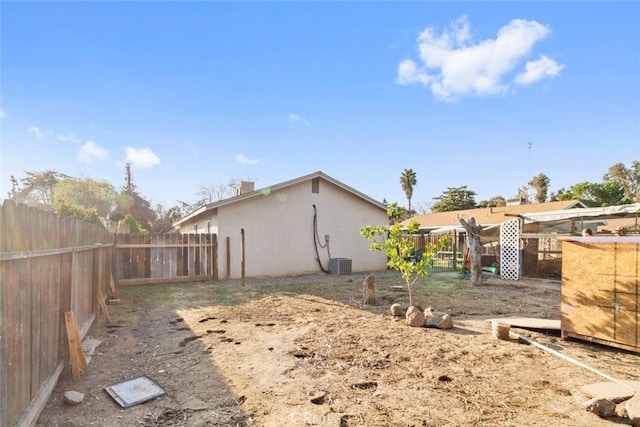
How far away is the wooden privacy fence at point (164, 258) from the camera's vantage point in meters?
11.1

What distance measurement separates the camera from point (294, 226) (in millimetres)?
13828

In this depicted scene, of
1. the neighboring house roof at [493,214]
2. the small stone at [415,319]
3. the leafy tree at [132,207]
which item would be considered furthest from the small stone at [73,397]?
the leafy tree at [132,207]

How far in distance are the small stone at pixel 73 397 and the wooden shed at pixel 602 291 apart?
6139mm

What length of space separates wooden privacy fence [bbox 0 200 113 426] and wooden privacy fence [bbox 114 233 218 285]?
727 cm

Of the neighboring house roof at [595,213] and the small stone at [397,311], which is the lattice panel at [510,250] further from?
the small stone at [397,311]

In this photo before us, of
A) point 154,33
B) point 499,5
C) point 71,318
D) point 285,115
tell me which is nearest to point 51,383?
point 71,318

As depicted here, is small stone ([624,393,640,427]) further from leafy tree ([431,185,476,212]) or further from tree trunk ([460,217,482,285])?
leafy tree ([431,185,476,212])

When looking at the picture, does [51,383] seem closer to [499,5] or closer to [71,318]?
[71,318]

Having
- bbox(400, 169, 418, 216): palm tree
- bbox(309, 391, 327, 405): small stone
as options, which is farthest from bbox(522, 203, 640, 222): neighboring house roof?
bbox(400, 169, 418, 216): palm tree

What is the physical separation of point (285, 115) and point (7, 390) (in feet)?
50.4

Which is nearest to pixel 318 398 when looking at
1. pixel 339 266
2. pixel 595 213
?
pixel 339 266

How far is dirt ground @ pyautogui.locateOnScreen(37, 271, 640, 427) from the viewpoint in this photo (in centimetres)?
301

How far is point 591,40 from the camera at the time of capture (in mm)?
8289

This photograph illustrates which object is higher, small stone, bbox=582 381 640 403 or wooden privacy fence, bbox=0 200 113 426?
wooden privacy fence, bbox=0 200 113 426
